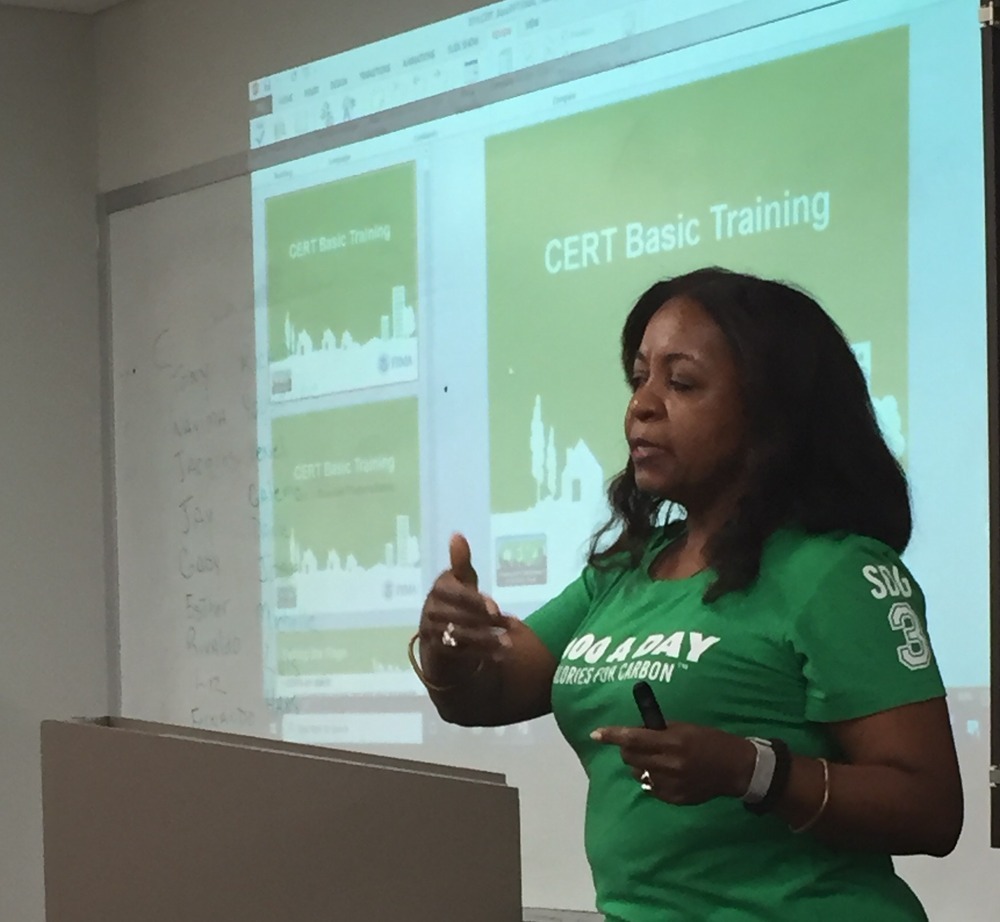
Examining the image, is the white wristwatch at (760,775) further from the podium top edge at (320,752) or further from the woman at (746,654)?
the podium top edge at (320,752)

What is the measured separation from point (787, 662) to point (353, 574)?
206cm

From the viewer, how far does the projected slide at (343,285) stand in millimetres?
3094

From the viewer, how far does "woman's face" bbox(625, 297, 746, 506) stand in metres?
1.27

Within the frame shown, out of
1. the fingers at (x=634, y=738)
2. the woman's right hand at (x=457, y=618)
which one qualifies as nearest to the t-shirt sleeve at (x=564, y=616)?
the woman's right hand at (x=457, y=618)

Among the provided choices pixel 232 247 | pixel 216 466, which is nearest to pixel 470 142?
pixel 232 247

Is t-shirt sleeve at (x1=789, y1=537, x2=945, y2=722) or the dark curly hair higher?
the dark curly hair

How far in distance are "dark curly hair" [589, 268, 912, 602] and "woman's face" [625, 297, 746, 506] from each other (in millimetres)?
12

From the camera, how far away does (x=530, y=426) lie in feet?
9.22

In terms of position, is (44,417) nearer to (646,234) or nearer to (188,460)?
(188,460)

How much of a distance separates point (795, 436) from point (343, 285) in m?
2.06

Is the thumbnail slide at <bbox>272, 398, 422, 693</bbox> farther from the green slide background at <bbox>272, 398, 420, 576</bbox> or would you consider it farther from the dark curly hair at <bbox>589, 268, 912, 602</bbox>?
the dark curly hair at <bbox>589, 268, 912, 602</bbox>

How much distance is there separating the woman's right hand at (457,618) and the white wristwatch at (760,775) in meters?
0.25

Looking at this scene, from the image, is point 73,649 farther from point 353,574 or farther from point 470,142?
point 470,142

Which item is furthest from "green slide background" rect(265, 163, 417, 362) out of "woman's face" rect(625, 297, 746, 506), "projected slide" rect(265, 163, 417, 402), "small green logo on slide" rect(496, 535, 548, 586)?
"woman's face" rect(625, 297, 746, 506)
